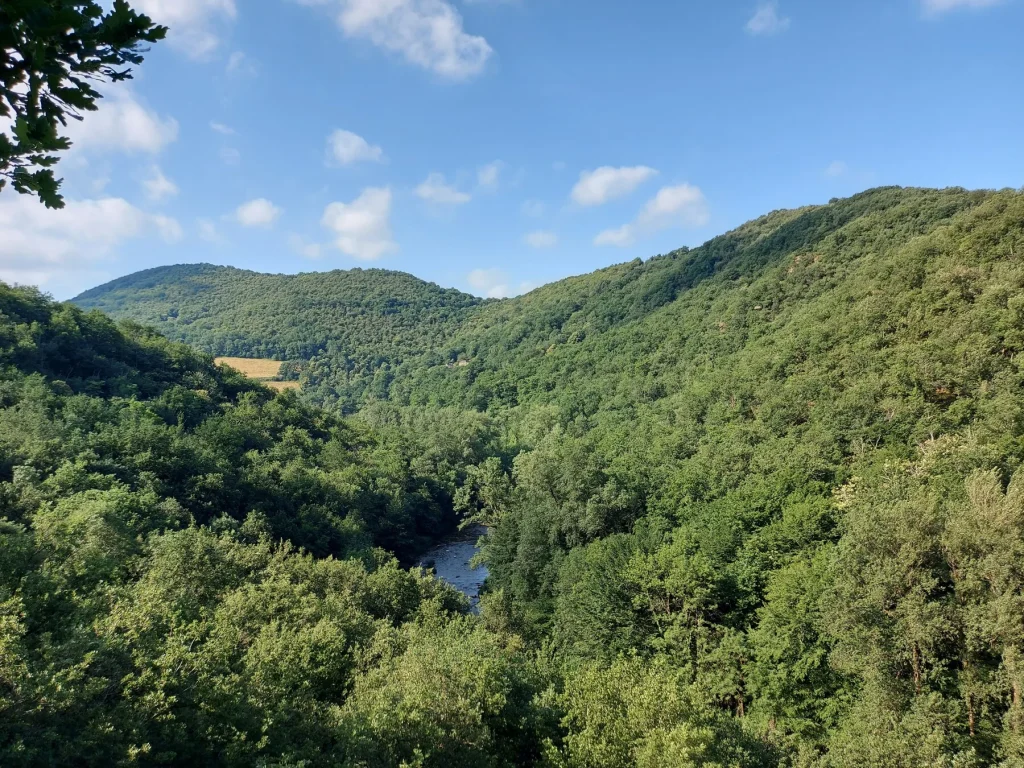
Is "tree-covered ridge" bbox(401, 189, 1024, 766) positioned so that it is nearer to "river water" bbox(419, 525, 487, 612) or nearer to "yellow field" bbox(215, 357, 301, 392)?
"river water" bbox(419, 525, 487, 612)

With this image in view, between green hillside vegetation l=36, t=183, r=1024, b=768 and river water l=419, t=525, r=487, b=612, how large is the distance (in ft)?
10.3

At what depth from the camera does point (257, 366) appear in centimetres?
14725

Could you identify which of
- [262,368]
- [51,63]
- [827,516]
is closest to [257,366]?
[262,368]

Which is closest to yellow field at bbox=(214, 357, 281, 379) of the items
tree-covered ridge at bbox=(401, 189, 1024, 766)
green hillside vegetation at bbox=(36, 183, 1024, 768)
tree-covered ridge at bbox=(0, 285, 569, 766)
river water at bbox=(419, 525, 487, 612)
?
green hillside vegetation at bbox=(36, 183, 1024, 768)

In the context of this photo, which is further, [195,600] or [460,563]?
[460,563]

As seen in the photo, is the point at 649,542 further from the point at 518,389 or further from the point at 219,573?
the point at 518,389

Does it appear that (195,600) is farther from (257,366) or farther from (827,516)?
(257,366)

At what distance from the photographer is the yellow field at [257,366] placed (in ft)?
455

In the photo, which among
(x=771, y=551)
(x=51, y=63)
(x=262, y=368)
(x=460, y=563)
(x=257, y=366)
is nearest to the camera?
(x=51, y=63)

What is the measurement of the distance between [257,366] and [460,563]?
11622 cm

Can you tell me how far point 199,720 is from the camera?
1179 cm

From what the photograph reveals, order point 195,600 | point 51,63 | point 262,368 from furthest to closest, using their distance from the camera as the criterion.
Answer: point 262,368 → point 195,600 → point 51,63

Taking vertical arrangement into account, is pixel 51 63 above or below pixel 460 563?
above

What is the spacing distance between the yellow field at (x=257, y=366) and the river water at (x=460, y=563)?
93603 millimetres
